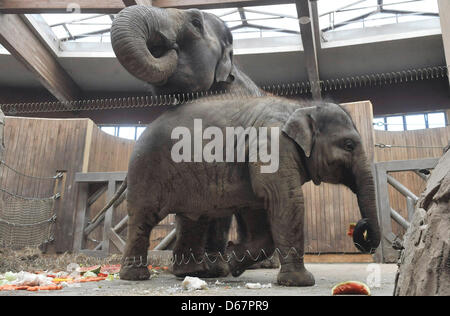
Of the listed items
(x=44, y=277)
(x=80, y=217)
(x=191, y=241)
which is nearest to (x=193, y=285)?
(x=44, y=277)

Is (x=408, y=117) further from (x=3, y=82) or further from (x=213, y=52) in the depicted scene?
(x=3, y=82)

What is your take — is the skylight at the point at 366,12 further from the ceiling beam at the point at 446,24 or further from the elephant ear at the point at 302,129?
the elephant ear at the point at 302,129

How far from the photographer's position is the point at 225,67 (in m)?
3.31

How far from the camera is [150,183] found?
2.89m

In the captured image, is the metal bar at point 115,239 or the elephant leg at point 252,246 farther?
the metal bar at point 115,239

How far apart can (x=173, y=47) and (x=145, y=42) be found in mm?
273

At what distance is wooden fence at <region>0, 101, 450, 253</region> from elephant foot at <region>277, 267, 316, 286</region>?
366cm

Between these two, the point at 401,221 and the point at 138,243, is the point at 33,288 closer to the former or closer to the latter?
the point at 138,243

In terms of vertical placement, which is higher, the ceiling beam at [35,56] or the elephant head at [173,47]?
the ceiling beam at [35,56]

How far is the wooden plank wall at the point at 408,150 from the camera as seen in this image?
7348 mm

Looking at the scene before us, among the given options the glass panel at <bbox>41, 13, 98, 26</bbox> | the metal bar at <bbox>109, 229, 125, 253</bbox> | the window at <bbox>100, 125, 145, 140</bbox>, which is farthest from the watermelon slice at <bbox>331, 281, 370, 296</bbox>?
the window at <bbox>100, 125, 145, 140</bbox>

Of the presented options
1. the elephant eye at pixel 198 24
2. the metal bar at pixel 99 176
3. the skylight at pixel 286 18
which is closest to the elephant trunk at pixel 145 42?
the elephant eye at pixel 198 24

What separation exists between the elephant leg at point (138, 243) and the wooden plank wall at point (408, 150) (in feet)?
18.0

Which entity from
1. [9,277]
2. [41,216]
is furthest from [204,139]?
[41,216]
